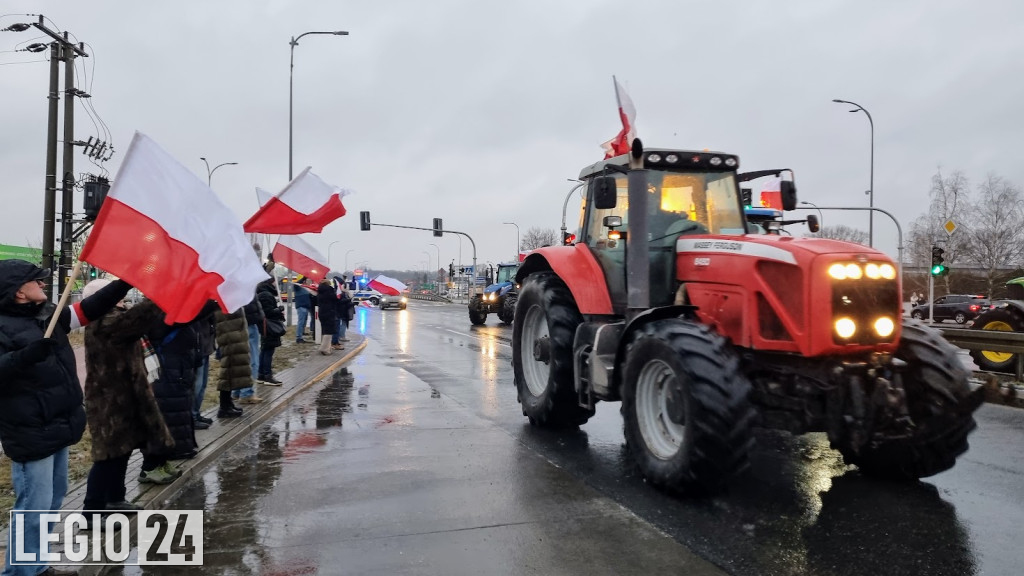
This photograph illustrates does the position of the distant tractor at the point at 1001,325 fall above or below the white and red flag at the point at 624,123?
below

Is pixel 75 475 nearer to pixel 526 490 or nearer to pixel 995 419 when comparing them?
pixel 526 490

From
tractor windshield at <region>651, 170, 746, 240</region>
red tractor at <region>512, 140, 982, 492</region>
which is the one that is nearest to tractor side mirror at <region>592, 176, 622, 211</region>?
red tractor at <region>512, 140, 982, 492</region>

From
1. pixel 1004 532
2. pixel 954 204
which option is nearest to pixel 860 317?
pixel 1004 532

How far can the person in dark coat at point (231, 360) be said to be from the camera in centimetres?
834

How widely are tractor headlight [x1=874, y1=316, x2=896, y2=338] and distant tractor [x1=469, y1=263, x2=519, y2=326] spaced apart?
21.6 metres

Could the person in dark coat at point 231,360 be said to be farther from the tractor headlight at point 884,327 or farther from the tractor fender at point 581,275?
the tractor headlight at point 884,327

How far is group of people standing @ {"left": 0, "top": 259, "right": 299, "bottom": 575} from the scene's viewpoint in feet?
12.2

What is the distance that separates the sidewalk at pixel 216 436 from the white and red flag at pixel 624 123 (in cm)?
511

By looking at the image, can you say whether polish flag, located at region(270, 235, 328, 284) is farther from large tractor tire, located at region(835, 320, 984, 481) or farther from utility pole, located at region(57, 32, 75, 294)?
large tractor tire, located at region(835, 320, 984, 481)

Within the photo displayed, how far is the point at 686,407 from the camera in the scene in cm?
497

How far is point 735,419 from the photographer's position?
4758mm

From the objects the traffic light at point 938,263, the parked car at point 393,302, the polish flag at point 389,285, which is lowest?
the parked car at point 393,302

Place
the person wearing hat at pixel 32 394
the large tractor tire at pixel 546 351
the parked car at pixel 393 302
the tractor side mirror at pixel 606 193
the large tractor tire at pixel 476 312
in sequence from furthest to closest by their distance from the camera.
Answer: the parked car at pixel 393 302 < the large tractor tire at pixel 476 312 < the large tractor tire at pixel 546 351 < the tractor side mirror at pixel 606 193 < the person wearing hat at pixel 32 394

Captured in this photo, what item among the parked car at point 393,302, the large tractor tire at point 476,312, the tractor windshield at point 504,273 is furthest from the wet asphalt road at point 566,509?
the parked car at point 393,302
